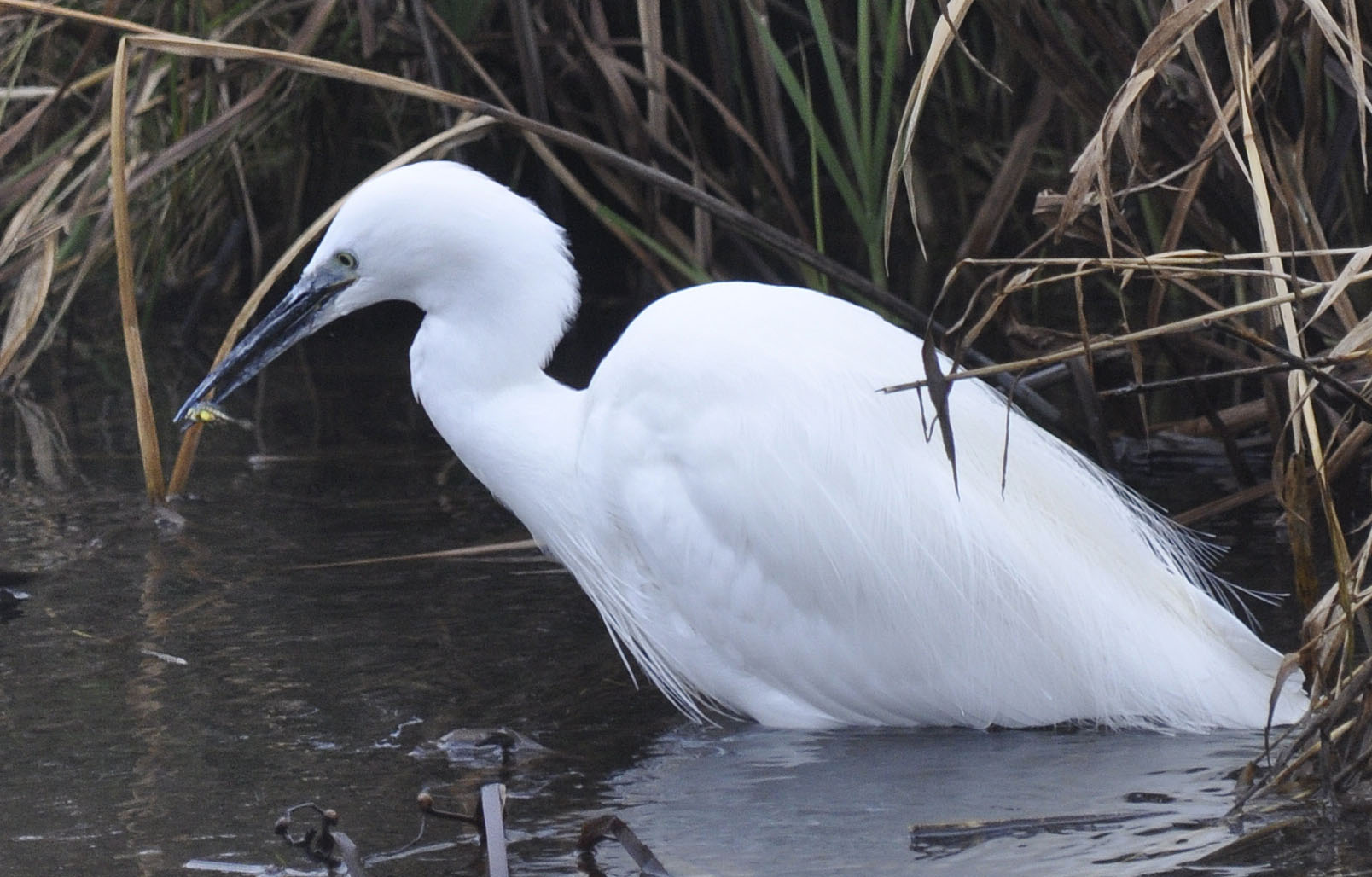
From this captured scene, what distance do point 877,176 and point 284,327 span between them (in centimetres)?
121

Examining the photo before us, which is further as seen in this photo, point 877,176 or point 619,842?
point 877,176

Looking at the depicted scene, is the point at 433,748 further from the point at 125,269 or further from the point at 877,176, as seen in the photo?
the point at 877,176

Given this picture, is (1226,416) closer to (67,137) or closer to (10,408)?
(67,137)

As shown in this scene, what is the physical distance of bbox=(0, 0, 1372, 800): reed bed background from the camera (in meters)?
2.34

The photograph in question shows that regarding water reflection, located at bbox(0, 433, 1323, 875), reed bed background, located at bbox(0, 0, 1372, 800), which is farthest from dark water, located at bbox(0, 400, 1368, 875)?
reed bed background, located at bbox(0, 0, 1372, 800)

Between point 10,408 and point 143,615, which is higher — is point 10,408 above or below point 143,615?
above

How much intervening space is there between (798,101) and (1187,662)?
1366 millimetres

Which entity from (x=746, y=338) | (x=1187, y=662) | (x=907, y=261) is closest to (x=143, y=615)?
(x=746, y=338)

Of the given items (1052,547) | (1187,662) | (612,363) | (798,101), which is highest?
(798,101)

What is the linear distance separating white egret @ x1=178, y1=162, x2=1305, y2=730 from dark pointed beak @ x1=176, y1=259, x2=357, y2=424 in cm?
3

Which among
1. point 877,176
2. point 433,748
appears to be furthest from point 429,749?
point 877,176

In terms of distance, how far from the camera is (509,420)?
10.6 ft

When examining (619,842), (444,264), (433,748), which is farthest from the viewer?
(444,264)

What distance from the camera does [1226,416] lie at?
391cm
